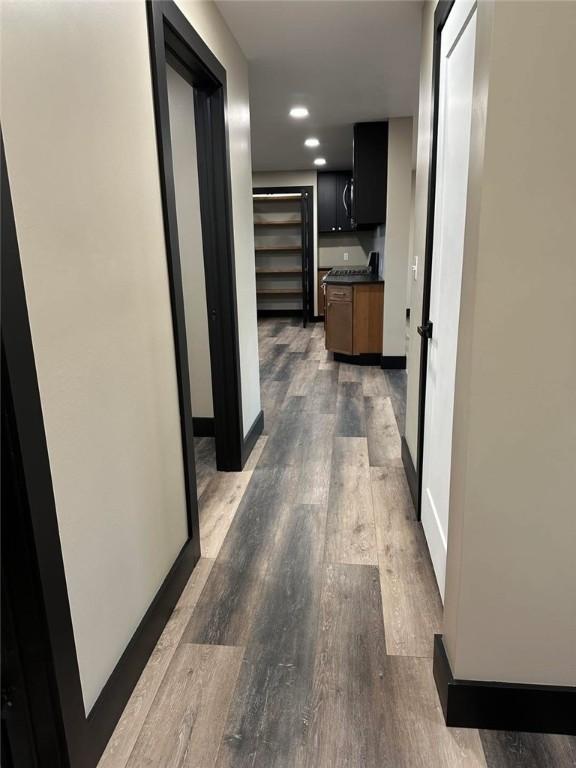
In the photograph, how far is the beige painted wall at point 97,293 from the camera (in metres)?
1.03

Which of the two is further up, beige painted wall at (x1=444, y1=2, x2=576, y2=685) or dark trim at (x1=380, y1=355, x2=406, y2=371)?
beige painted wall at (x1=444, y1=2, x2=576, y2=685)

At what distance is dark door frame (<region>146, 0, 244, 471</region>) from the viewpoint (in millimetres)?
1709

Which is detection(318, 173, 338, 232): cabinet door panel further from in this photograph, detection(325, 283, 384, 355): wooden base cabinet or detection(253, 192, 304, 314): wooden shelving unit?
detection(325, 283, 384, 355): wooden base cabinet

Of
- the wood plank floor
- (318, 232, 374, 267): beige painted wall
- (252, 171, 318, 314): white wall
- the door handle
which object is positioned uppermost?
(252, 171, 318, 314): white wall

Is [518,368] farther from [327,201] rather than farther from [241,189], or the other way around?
[327,201]

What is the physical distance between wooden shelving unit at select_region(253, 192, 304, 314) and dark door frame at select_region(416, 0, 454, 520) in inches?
242

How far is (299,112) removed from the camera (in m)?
4.33

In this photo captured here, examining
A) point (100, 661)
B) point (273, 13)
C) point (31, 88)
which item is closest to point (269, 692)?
point (100, 661)

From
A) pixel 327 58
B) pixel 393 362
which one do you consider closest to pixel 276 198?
pixel 393 362

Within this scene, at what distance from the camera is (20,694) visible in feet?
3.47

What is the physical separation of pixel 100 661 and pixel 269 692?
48 centimetres

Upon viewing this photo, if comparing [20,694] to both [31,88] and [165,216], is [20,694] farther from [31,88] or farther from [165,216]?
[165,216]

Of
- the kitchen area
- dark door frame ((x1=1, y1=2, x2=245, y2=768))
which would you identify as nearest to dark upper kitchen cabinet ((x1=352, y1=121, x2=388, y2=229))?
the kitchen area

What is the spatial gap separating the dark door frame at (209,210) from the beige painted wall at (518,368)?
1010mm
